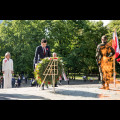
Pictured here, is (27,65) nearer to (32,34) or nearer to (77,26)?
(32,34)

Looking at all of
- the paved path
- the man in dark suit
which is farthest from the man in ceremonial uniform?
the man in dark suit

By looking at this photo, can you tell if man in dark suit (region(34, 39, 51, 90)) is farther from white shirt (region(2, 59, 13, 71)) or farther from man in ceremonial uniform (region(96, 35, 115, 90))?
white shirt (region(2, 59, 13, 71))

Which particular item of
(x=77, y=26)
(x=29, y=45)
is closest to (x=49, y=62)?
(x=29, y=45)

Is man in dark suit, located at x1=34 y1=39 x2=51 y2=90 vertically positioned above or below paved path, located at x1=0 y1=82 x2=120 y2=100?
above

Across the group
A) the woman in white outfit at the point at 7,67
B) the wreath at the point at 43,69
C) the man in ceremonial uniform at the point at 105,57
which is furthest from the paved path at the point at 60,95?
the woman in white outfit at the point at 7,67

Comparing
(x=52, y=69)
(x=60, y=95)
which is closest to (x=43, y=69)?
(x=52, y=69)

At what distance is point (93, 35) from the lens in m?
36.9

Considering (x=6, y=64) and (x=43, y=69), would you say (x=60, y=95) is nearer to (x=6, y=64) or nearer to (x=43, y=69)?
(x=43, y=69)

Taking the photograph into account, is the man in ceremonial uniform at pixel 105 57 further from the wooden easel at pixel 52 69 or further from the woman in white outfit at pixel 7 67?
the woman in white outfit at pixel 7 67

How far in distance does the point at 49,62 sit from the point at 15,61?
93.1ft

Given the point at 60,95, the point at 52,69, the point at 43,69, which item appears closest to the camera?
the point at 60,95

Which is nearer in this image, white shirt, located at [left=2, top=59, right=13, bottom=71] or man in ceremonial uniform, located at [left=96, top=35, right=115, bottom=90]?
man in ceremonial uniform, located at [left=96, top=35, right=115, bottom=90]

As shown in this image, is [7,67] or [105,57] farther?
[7,67]

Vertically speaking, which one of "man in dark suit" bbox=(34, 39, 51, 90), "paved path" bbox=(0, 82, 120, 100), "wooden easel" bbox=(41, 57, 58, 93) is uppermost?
"man in dark suit" bbox=(34, 39, 51, 90)
